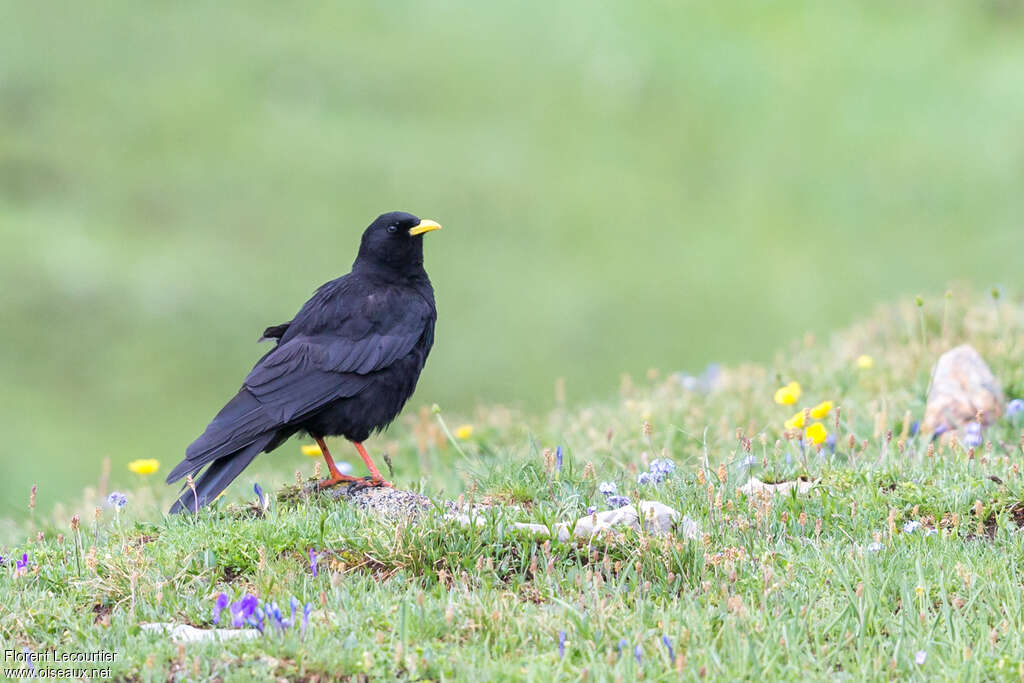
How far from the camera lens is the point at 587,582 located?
4.54m

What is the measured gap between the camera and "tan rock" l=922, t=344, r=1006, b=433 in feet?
24.2

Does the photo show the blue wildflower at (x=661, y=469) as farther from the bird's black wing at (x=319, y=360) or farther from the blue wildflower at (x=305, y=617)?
the blue wildflower at (x=305, y=617)

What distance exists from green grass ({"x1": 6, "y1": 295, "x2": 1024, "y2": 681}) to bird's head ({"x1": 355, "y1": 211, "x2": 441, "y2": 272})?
64.5 inches

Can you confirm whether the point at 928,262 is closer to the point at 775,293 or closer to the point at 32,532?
the point at 775,293

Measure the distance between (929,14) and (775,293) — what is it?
296 inches

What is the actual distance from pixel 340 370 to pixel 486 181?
9.78 meters

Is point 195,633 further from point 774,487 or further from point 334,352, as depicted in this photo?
point 774,487

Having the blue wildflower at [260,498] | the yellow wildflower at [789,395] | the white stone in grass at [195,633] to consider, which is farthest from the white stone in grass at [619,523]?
the yellow wildflower at [789,395]

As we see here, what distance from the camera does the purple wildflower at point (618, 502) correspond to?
5438 millimetres

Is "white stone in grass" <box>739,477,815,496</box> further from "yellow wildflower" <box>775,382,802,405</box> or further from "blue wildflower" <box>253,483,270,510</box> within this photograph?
"blue wildflower" <box>253,483,270,510</box>

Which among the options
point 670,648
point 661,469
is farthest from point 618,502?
point 670,648

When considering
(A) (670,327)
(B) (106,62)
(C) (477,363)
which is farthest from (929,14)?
(B) (106,62)

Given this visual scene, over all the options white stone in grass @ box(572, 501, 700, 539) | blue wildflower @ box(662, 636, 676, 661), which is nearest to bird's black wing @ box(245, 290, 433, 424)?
white stone in grass @ box(572, 501, 700, 539)

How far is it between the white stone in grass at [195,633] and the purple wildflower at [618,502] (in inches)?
72.1
